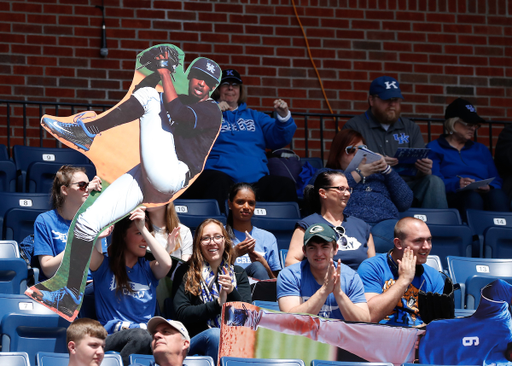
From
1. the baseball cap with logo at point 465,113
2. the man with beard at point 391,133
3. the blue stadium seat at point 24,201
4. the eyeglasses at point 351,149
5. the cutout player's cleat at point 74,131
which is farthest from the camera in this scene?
the baseball cap with logo at point 465,113

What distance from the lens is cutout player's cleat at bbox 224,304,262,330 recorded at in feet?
12.6

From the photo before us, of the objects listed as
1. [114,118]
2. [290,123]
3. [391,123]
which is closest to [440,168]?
[391,123]

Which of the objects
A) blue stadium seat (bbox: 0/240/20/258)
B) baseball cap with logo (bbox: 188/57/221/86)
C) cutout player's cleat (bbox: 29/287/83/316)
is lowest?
cutout player's cleat (bbox: 29/287/83/316)

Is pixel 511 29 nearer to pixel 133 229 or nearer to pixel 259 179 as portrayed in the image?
pixel 259 179

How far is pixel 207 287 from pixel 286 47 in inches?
163

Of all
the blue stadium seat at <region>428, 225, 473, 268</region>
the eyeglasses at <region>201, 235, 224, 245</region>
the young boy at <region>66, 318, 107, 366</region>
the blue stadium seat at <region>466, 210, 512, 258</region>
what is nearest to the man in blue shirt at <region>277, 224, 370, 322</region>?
the eyeglasses at <region>201, 235, 224, 245</region>

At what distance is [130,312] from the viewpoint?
426 cm

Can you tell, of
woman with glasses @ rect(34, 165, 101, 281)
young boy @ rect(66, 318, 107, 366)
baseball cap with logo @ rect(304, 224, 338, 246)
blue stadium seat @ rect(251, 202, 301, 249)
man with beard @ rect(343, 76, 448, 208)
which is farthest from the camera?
man with beard @ rect(343, 76, 448, 208)

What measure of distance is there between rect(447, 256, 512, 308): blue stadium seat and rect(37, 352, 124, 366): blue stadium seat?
2.38 meters

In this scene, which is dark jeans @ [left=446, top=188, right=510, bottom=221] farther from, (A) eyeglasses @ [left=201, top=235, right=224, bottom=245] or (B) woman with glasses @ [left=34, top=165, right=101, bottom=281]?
(B) woman with glasses @ [left=34, top=165, right=101, bottom=281]

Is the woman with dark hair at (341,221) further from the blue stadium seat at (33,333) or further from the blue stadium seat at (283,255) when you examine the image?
the blue stadium seat at (33,333)

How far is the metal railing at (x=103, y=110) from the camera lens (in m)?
7.09

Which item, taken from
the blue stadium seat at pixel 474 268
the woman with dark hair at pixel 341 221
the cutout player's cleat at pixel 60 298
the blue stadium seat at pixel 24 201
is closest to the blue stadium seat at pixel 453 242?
the blue stadium seat at pixel 474 268

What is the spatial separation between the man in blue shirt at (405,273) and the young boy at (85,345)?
59.7 inches
